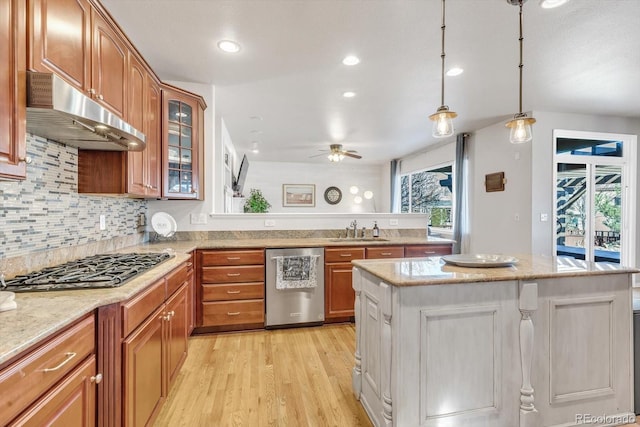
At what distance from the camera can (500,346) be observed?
1594 mm

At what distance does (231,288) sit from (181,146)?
1.50 metres

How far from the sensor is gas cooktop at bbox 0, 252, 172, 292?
1.33m

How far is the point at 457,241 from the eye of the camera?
5340 millimetres

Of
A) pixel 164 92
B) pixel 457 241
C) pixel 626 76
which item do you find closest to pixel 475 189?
pixel 457 241

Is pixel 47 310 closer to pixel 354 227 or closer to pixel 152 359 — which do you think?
pixel 152 359

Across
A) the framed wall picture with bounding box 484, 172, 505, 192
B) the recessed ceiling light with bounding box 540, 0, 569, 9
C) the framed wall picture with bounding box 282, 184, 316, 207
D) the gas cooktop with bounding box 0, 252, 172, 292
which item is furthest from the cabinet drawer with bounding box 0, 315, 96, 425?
the framed wall picture with bounding box 282, 184, 316, 207

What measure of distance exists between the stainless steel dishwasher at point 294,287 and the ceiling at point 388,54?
6.00 feet

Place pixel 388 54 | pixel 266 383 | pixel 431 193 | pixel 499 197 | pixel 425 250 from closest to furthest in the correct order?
1. pixel 266 383
2. pixel 388 54
3. pixel 425 250
4. pixel 499 197
5. pixel 431 193

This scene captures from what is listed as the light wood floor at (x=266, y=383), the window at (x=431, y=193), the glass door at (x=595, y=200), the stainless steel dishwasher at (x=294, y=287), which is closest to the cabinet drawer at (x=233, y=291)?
the stainless steel dishwasher at (x=294, y=287)

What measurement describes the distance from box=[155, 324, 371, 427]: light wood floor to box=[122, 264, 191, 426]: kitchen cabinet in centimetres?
21

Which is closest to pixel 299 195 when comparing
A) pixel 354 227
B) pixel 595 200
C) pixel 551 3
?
pixel 354 227

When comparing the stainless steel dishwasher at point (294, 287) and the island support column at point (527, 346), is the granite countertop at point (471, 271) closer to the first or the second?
the island support column at point (527, 346)

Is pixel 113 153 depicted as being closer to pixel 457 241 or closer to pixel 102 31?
pixel 102 31

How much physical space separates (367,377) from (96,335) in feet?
4.70
